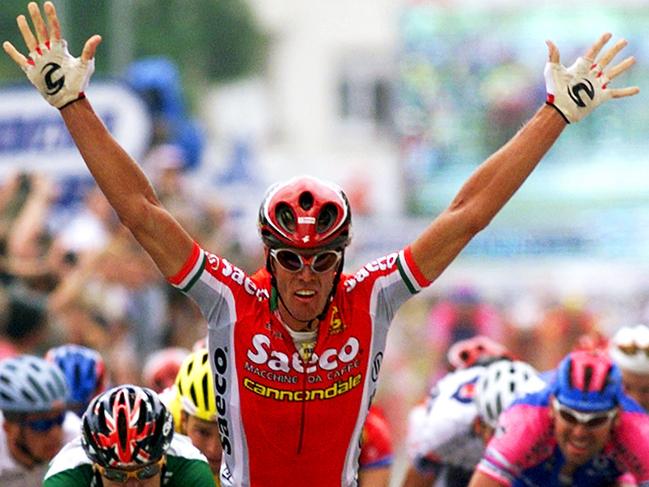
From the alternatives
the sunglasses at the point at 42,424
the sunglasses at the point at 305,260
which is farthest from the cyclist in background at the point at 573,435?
the sunglasses at the point at 305,260

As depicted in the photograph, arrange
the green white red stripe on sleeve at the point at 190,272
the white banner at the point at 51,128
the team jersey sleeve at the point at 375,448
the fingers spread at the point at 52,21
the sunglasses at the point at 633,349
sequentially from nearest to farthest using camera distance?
1. the fingers spread at the point at 52,21
2. the green white red stripe on sleeve at the point at 190,272
3. the team jersey sleeve at the point at 375,448
4. the sunglasses at the point at 633,349
5. the white banner at the point at 51,128

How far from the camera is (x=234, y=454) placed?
23.8 feet

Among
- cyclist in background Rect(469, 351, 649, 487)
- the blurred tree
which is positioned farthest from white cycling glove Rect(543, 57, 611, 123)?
the blurred tree

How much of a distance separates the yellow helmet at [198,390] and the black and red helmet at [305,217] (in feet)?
6.06

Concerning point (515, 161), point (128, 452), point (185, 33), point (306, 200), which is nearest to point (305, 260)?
point (306, 200)

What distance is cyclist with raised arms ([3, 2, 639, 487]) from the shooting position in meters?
6.92

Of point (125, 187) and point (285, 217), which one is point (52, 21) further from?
point (285, 217)

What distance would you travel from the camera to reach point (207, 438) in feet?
28.9

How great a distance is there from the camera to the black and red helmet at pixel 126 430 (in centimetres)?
751

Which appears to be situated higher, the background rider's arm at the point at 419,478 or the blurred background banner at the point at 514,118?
the blurred background banner at the point at 514,118

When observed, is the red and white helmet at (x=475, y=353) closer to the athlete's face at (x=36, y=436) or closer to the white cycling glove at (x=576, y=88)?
the athlete's face at (x=36, y=436)

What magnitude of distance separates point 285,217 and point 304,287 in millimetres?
265

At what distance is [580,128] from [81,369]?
39161 mm

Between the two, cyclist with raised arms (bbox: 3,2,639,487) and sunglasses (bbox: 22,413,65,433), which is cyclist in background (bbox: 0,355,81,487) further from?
cyclist with raised arms (bbox: 3,2,639,487)
